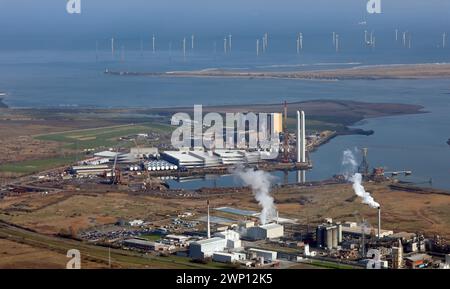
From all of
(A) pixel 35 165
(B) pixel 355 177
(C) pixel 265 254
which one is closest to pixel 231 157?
(B) pixel 355 177

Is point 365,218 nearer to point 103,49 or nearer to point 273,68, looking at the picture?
point 273,68

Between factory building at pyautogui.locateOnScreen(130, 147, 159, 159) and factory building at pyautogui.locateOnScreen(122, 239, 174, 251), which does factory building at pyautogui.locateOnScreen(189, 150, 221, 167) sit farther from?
factory building at pyautogui.locateOnScreen(122, 239, 174, 251)

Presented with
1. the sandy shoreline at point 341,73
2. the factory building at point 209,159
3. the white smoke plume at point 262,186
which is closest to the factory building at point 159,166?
the factory building at point 209,159

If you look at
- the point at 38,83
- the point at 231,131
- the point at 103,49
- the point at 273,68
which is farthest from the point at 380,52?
the point at 231,131

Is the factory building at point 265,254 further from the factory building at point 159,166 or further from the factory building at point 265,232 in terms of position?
the factory building at point 159,166

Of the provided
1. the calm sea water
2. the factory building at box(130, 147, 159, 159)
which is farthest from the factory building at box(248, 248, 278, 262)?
the factory building at box(130, 147, 159, 159)

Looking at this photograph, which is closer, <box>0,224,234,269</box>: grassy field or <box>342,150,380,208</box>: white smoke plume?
<box>0,224,234,269</box>: grassy field

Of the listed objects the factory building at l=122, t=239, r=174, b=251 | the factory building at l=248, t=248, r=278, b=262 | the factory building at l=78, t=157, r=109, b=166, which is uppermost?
the factory building at l=78, t=157, r=109, b=166
